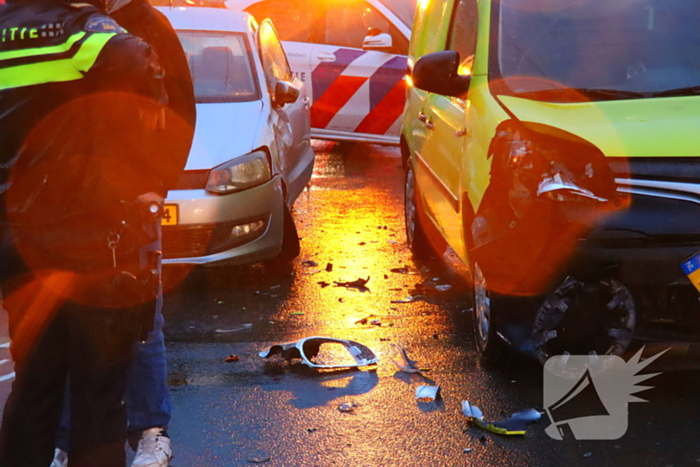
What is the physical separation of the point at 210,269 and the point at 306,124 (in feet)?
5.58

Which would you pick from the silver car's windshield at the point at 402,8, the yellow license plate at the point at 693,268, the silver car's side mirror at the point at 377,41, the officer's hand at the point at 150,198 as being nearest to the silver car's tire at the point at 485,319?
the yellow license plate at the point at 693,268

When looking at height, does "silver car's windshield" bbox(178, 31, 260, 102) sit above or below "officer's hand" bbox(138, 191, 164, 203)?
below

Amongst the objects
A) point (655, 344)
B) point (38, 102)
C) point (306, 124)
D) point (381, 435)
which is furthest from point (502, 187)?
point (306, 124)

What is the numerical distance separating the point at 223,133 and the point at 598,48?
254cm

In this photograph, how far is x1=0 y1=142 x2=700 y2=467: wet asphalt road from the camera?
3.71 meters

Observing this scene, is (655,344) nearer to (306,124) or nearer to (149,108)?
(149,108)

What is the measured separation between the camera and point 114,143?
261 centimetres

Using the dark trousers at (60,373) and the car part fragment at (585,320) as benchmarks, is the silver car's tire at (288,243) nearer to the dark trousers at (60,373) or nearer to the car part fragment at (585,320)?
the car part fragment at (585,320)

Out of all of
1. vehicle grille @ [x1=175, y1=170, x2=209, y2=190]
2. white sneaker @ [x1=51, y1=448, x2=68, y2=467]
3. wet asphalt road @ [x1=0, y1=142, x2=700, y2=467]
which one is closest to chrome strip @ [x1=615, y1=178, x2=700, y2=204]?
wet asphalt road @ [x1=0, y1=142, x2=700, y2=467]

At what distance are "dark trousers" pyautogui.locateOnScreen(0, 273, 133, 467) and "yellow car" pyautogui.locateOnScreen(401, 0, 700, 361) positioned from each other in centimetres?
179

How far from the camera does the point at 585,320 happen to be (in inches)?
154

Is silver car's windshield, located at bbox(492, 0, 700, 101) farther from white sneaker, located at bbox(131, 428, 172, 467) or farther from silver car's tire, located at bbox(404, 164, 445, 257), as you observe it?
white sneaker, located at bbox(131, 428, 172, 467)

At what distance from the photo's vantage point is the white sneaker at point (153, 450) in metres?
3.51

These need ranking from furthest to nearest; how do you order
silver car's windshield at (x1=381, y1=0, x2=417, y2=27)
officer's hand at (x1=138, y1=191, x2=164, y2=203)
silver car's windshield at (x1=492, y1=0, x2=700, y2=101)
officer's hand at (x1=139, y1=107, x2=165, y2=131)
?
silver car's windshield at (x1=381, y1=0, x2=417, y2=27) → silver car's windshield at (x1=492, y1=0, x2=700, y2=101) → officer's hand at (x1=138, y1=191, x2=164, y2=203) → officer's hand at (x1=139, y1=107, x2=165, y2=131)
